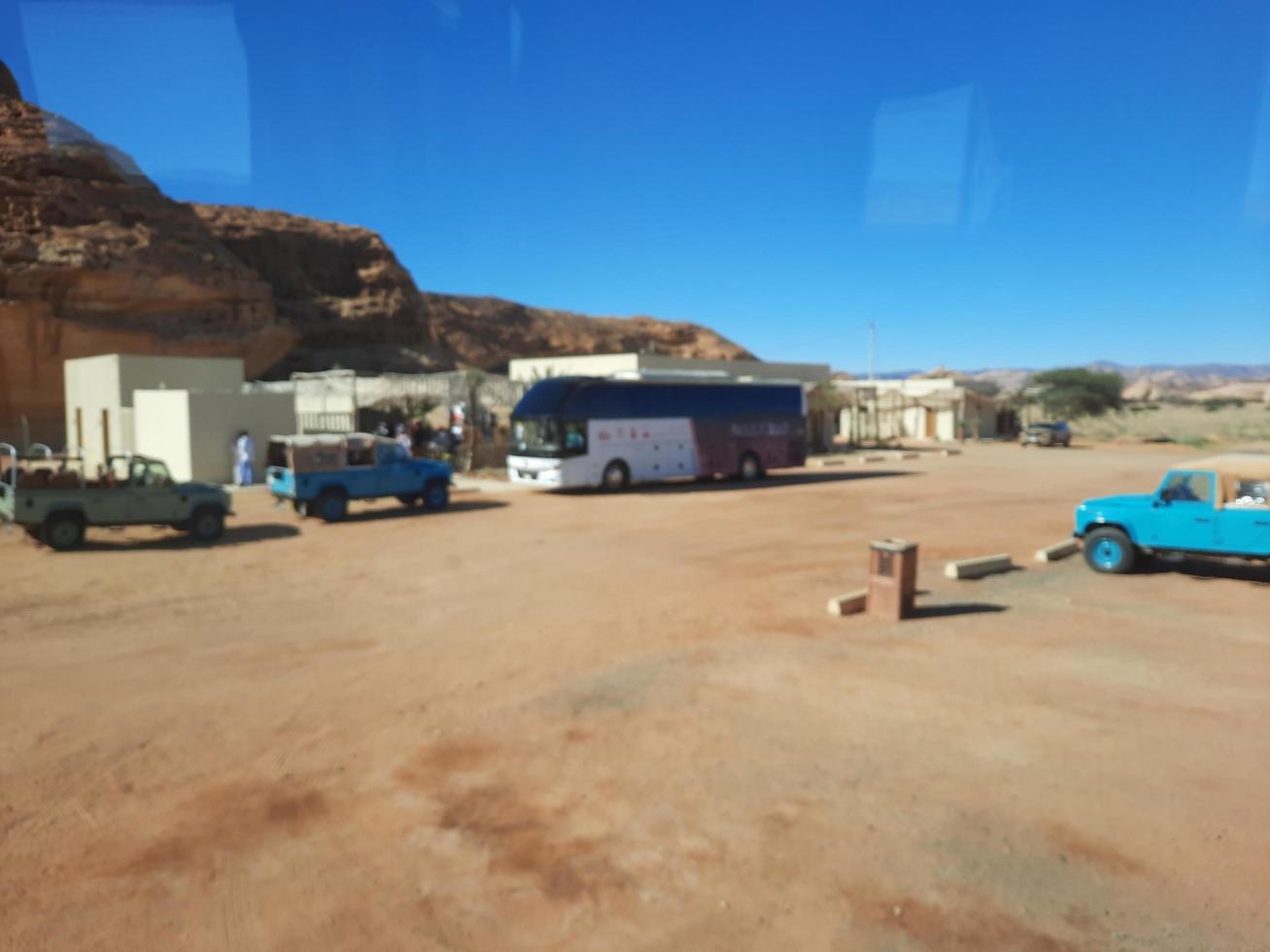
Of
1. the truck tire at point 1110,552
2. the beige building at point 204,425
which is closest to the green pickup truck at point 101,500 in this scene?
the beige building at point 204,425

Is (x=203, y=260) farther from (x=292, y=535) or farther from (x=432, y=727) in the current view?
(x=432, y=727)

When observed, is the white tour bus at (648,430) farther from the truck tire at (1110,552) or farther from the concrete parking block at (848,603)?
the concrete parking block at (848,603)

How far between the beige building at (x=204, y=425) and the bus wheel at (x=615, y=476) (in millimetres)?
9549

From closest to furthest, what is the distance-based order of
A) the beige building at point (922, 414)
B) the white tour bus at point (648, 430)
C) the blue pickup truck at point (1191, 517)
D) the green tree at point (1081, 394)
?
1. the blue pickup truck at point (1191, 517)
2. the white tour bus at point (648, 430)
3. the beige building at point (922, 414)
4. the green tree at point (1081, 394)

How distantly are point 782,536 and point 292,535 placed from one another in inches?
364

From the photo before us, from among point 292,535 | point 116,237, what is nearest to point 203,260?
point 116,237

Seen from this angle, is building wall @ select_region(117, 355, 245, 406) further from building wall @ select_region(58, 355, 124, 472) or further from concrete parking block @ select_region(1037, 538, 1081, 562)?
concrete parking block @ select_region(1037, 538, 1081, 562)

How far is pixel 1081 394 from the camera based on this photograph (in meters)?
65.9

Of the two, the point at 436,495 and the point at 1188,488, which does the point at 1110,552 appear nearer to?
the point at 1188,488

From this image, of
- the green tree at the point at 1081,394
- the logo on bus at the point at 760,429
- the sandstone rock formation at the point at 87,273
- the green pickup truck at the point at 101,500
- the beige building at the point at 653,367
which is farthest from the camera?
the green tree at the point at 1081,394

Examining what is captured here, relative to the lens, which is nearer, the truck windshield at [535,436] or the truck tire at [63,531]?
the truck tire at [63,531]

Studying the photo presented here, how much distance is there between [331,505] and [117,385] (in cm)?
1282

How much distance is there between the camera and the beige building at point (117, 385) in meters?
26.1

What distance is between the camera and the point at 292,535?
16.4 meters
